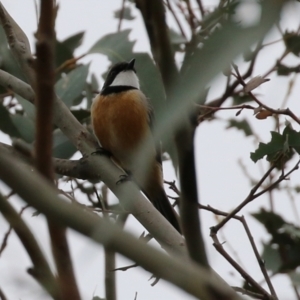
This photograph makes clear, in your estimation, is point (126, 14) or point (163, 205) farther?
point (126, 14)

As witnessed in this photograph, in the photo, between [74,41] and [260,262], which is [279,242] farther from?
[74,41]

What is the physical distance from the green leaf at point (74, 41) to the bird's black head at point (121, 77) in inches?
19.8

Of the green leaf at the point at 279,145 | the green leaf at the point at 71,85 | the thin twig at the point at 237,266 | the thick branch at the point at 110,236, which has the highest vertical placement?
the green leaf at the point at 71,85

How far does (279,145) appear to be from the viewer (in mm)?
2301

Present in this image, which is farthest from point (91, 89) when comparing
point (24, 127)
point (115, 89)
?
point (24, 127)

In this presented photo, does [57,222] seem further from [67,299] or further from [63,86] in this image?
[63,86]

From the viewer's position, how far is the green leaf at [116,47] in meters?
3.22

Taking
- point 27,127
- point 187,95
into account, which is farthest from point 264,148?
point 187,95

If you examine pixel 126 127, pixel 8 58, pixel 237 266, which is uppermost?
pixel 126 127

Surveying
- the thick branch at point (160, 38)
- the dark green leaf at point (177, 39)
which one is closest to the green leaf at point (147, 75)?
the dark green leaf at point (177, 39)

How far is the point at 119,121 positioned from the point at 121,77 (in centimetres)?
57

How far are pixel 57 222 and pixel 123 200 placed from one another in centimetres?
161

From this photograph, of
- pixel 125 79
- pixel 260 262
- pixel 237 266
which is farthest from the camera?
pixel 125 79

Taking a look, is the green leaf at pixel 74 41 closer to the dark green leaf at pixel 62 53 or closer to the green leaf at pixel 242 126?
the dark green leaf at pixel 62 53
